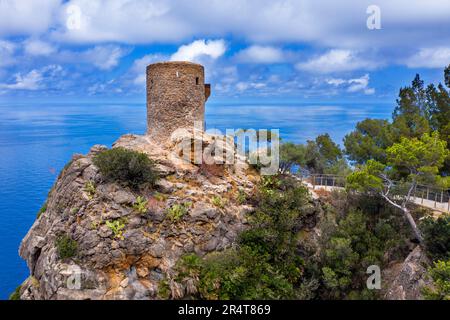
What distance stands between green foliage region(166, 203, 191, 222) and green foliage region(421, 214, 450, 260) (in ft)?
32.7

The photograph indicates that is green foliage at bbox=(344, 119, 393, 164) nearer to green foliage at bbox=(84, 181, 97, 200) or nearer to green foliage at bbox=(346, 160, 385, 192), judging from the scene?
green foliage at bbox=(346, 160, 385, 192)

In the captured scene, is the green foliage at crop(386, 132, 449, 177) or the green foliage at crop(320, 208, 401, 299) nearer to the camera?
the green foliage at crop(320, 208, 401, 299)

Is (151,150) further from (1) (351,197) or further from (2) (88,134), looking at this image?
(2) (88,134)

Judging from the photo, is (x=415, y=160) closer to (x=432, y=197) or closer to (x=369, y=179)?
(x=369, y=179)

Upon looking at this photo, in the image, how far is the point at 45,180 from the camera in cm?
5722

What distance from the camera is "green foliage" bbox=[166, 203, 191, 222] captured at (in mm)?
14258

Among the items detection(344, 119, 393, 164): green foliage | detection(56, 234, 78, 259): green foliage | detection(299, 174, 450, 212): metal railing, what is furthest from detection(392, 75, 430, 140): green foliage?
detection(56, 234, 78, 259): green foliage

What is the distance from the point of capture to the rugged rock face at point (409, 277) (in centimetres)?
1295

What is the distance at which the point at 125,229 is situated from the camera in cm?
1345

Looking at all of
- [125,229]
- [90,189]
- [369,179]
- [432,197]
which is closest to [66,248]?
[125,229]

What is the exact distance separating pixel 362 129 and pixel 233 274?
1942cm

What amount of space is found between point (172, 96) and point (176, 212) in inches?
253

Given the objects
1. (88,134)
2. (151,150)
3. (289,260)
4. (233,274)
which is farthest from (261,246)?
(88,134)

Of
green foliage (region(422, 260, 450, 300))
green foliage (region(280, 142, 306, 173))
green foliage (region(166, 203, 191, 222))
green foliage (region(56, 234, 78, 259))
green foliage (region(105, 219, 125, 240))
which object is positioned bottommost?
green foliage (region(422, 260, 450, 300))
